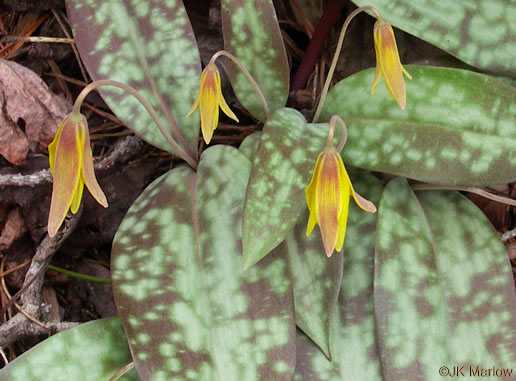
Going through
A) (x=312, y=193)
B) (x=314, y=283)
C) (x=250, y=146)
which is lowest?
(x=314, y=283)

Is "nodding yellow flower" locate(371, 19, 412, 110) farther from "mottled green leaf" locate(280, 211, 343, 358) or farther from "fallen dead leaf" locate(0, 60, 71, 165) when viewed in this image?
"fallen dead leaf" locate(0, 60, 71, 165)

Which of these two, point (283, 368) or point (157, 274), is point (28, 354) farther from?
point (283, 368)

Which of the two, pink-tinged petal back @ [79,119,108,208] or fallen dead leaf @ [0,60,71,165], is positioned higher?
pink-tinged petal back @ [79,119,108,208]

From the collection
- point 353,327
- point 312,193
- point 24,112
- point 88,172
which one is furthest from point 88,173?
point 353,327

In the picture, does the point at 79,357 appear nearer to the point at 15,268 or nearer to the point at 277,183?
the point at 15,268

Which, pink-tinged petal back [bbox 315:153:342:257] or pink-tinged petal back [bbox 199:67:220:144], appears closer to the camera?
pink-tinged petal back [bbox 315:153:342:257]

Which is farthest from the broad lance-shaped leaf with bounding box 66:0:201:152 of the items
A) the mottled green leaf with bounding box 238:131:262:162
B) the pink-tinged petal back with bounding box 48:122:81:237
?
the pink-tinged petal back with bounding box 48:122:81:237

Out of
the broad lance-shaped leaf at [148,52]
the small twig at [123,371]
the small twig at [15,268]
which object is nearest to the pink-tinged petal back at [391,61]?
the broad lance-shaped leaf at [148,52]
